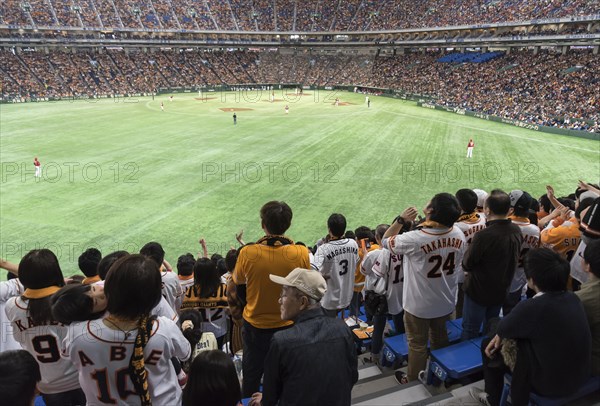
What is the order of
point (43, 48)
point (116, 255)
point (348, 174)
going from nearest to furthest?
point (116, 255), point (348, 174), point (43, 48)

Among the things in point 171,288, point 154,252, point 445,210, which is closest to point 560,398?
point 445,210

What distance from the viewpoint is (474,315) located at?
525 centimetres

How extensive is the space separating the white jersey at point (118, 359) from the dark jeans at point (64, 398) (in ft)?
4.40

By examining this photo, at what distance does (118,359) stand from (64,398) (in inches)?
74.4

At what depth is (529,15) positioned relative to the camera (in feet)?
157

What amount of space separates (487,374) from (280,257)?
8.15ft

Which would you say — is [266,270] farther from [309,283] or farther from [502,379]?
[502,379]

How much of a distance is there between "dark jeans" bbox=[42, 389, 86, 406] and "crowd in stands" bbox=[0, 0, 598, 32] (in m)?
54.1

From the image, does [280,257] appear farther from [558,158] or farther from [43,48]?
[43,48]

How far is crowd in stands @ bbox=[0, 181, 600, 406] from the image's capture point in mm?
2797

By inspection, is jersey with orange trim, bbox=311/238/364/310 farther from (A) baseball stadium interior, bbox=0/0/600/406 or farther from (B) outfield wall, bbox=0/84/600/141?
(B) outfield wall, bbox=0/84/600/141

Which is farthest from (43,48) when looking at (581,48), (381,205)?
(581,48)

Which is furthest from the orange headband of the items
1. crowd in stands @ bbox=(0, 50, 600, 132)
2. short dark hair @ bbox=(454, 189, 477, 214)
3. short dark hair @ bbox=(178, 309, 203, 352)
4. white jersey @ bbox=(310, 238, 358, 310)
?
crowd in stands @ bbox=(0, 50, 600, 132)

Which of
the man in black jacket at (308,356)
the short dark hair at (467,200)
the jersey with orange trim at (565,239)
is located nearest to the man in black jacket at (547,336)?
the man in black jacket at (308,356)
